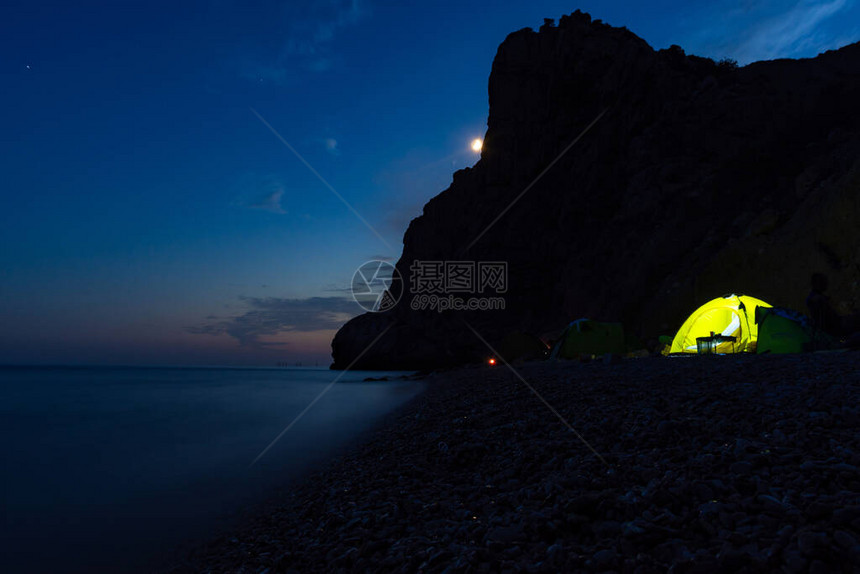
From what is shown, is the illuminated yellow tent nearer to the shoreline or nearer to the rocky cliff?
the rocky cliff

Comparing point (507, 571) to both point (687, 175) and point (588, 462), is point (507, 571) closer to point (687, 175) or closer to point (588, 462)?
point (588, 462)

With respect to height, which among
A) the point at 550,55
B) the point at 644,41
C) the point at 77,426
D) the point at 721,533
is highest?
the point at 550,55

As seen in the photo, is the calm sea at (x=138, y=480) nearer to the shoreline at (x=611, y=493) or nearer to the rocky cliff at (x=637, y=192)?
the shoreline at (x=611, y=493)

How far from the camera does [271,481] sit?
750 cm

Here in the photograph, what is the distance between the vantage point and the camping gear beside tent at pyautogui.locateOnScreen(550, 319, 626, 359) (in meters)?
20.5

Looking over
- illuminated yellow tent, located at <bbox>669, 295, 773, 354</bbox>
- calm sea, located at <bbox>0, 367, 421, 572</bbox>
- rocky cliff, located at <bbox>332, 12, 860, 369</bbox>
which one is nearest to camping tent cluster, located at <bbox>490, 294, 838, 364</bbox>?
illuminated yellow tent, located at <bbox>669, 295, 773, 354</bbox>

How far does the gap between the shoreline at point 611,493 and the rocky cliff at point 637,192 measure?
63.9 ft

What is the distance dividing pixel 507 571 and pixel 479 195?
6359 cm

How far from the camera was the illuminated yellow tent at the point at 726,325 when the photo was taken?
15219 millimetres

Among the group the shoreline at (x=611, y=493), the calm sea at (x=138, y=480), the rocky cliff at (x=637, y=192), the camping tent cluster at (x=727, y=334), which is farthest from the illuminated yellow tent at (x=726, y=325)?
the calm sea at (x=138, y=480)

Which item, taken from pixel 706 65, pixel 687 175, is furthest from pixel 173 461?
pixel 706 65

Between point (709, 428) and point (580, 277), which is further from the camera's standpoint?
point (580, 277)

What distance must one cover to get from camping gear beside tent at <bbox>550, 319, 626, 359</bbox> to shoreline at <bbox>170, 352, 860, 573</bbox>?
531 inches

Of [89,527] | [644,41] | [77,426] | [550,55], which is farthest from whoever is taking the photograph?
[550,55]
